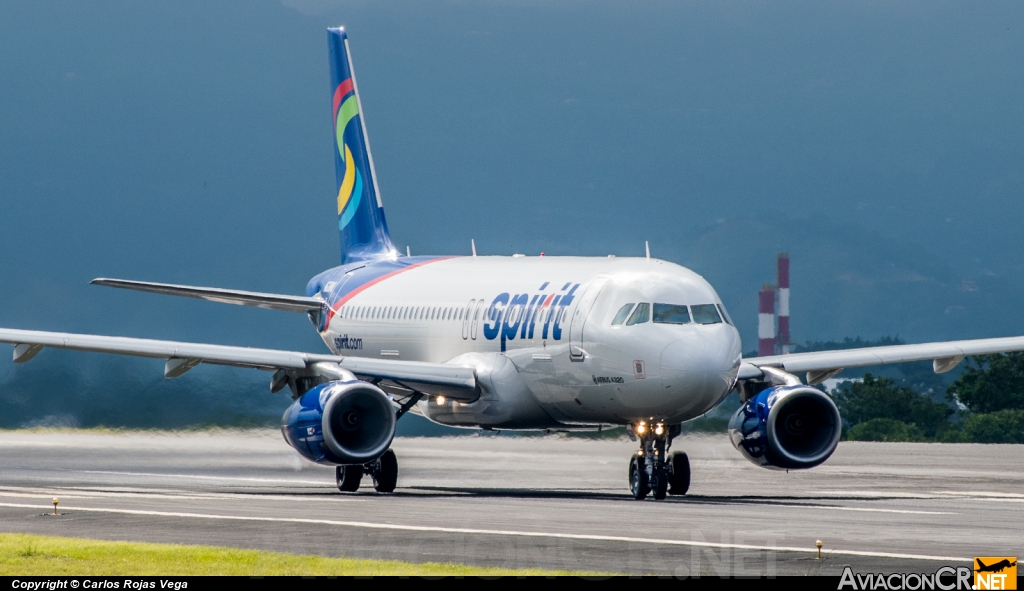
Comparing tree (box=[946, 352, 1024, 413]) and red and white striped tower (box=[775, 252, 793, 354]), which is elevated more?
red and white striped tower (box=[775, 252, 793, 354])

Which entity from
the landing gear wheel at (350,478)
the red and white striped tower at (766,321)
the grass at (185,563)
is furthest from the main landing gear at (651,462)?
the red and white striped tower at (766,321)

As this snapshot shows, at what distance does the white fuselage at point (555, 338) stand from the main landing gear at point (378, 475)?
1.81 m

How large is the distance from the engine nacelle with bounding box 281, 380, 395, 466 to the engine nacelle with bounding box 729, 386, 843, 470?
19.3 ft

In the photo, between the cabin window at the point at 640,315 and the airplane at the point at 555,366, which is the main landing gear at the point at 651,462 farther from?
the cabin window at the point at 640,315

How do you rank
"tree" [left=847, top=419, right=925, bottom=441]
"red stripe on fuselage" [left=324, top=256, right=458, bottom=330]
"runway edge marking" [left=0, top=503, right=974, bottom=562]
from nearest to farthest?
"runway edge marking" [left=0, top=503, right=974, bottom=562] → "red stripe on fuselage" [left=324, top=256, right=458, bottom=330] → "tree" [left=847, top=419, right=925, bottom=441]

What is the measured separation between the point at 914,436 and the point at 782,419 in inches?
2142

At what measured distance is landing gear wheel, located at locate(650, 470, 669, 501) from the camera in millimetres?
25734

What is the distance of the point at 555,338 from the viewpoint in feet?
90.0

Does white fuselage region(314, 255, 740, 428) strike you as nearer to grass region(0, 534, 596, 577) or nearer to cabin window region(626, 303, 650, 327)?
cabin window region(626, 303, 650, 327)

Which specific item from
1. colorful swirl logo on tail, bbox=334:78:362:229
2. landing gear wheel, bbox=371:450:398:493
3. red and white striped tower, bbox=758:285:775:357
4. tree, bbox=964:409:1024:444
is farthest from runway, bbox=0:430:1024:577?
red and white striped tower, bbox=758:285:775:357

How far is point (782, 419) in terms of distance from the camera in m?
27.7

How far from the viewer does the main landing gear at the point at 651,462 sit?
25875mm

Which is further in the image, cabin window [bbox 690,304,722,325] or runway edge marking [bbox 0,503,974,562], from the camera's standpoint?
cabin window [bbox 690,304,722,325]

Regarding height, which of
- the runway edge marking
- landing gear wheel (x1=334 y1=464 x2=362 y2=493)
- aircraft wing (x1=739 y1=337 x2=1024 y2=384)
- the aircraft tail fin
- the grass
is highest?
the aircraft tail fin
